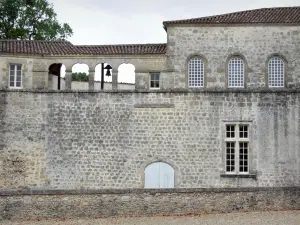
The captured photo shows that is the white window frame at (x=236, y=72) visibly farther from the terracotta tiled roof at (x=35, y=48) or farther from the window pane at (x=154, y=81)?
the terracotta tiled roof at (x=35, y=48)

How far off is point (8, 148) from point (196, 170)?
934cm

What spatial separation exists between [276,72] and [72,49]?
38.6 feet

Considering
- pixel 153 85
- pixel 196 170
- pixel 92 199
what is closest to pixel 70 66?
pixel 153 85

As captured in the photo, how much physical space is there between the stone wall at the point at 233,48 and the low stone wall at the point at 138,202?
10.1 m

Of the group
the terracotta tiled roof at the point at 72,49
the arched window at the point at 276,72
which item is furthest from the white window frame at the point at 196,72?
the arched window at the point at 276,72

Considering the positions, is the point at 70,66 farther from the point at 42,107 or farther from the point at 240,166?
the point at 240,166

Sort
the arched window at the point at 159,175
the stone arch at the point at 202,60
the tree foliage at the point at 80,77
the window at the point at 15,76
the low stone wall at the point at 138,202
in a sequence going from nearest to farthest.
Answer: the low stone wall at the point at 138,202 < the arched window at the point at 159,175 < the stone arch at the point at 202,60 < the window at the point at 15,76 < the tree foliage at the point at 80,77

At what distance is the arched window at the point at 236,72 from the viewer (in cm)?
3033

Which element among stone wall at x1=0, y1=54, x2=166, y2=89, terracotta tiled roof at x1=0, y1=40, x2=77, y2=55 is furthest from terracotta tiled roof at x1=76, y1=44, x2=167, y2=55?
terracotta tiled roof at x1=0, y1=40, x2=77, y2=55

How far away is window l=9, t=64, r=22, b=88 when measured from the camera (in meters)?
31.7

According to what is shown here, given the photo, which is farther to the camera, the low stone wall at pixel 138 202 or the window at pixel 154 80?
the window at pixel 154 80

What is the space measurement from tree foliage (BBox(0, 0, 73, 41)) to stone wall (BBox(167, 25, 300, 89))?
56.7ft

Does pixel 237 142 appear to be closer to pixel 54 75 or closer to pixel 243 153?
pixel 243 153

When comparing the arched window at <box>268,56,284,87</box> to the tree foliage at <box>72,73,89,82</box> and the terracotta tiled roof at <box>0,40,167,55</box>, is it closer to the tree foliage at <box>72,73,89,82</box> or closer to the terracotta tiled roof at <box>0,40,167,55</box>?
the terracotta tiled roof at <box>0,40,167,55</box>
